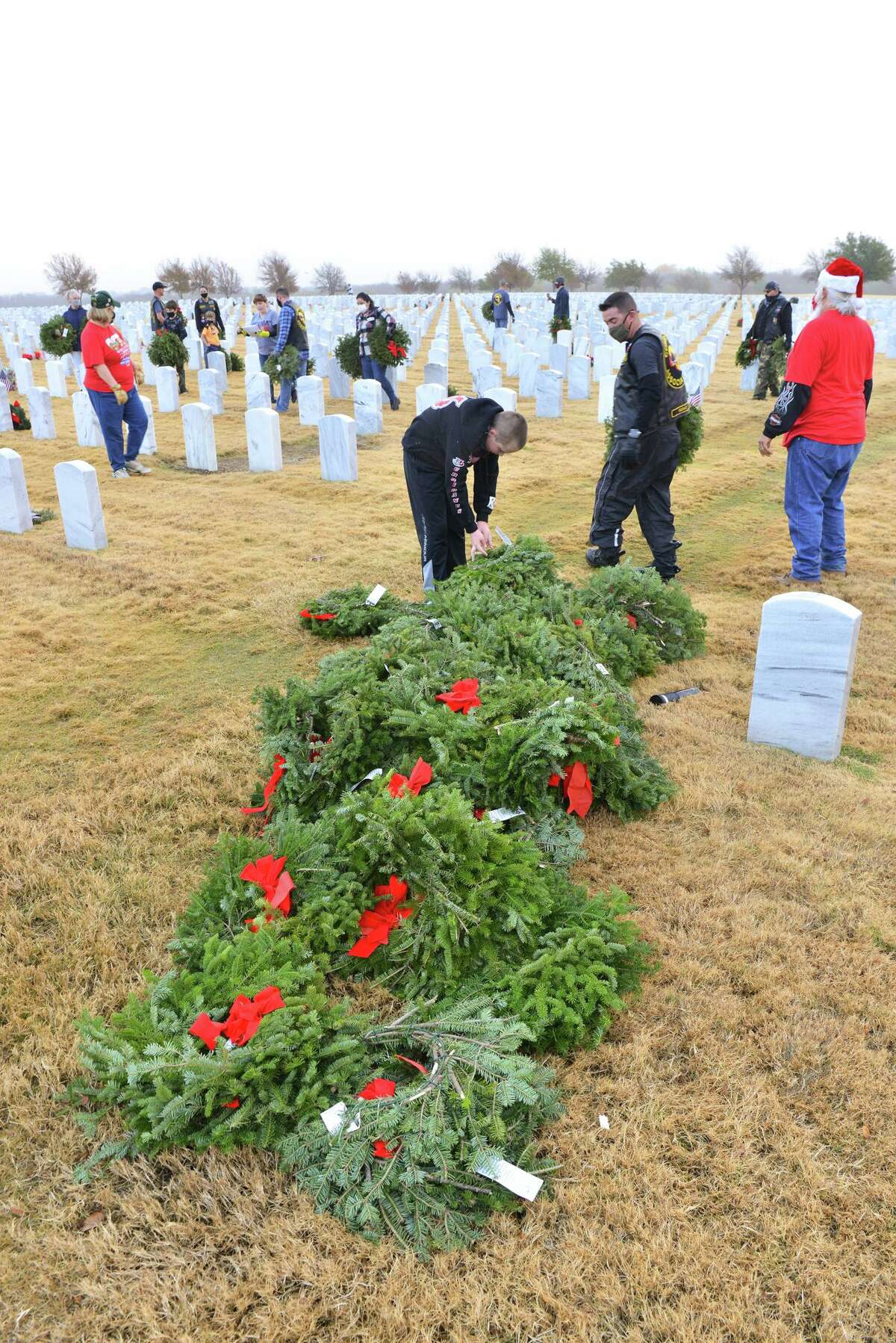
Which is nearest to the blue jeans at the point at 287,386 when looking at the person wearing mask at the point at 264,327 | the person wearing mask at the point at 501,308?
the person wearing mask at the point at 264,327

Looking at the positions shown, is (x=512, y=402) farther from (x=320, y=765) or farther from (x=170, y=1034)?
(x=170, y=1034)

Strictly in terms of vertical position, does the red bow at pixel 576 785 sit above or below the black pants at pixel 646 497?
below

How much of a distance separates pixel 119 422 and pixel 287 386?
4320 millimetres

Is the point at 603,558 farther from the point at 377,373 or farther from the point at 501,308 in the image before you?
the point at 501,308

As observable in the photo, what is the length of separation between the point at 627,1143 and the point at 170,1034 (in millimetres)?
1249

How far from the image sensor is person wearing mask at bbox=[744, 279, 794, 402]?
39.4 feet

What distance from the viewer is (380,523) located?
820 cm

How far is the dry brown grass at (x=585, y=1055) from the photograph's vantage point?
6.10 feet

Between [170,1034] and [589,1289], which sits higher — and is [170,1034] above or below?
above

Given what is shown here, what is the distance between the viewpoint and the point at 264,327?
44.4 feet

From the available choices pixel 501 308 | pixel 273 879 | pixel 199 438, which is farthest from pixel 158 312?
pixel 273 879

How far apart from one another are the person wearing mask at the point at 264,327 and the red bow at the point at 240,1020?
12608mm

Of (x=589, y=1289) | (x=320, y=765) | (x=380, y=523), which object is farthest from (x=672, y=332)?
(x=589, y=1289)

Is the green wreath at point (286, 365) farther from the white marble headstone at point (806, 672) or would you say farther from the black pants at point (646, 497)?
the white marble headstone at point (806, 672)
